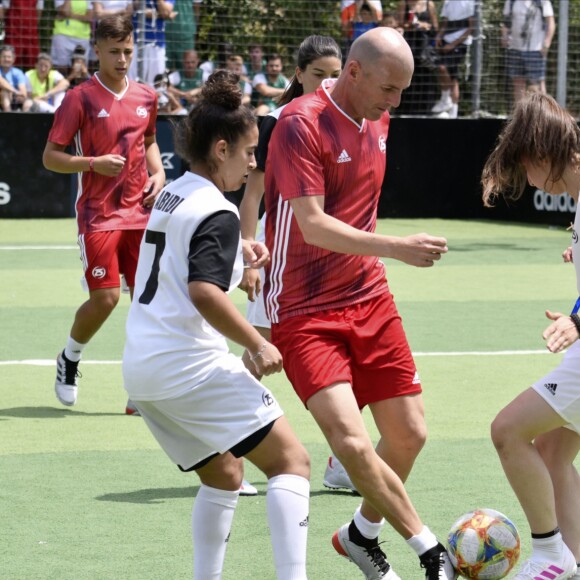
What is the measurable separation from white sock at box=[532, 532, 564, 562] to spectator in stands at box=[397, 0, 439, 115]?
48.4 feet

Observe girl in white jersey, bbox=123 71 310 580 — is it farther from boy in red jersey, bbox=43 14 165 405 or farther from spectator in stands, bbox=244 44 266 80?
spectator in stands, bbox=244 44 266 80

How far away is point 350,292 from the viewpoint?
484 cm

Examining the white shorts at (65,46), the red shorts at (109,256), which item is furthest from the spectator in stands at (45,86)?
the red shorts at (109,256)

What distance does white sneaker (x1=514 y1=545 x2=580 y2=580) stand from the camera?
15.1 ft

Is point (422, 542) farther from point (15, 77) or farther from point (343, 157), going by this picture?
point (15, 77)

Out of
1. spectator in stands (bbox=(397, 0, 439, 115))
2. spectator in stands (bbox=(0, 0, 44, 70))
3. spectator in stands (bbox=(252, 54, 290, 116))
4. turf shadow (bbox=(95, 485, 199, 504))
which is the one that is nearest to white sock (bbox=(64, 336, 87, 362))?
turf shadow (bbox=(95, 485, 199, 504))

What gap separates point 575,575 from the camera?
4684 millimetres

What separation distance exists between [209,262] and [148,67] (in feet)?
46.1

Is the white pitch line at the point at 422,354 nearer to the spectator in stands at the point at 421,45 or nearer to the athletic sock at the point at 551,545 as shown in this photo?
the athletic sock at the point at 551,545

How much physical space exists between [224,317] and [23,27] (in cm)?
1477

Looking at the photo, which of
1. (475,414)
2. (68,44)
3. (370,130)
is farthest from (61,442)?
(68,44)

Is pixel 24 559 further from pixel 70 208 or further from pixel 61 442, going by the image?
pixel 70 208

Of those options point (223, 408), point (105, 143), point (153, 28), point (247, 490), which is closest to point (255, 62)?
point (153, 28)

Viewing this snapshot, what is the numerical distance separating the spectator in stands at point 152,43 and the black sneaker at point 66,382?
10404 mm
